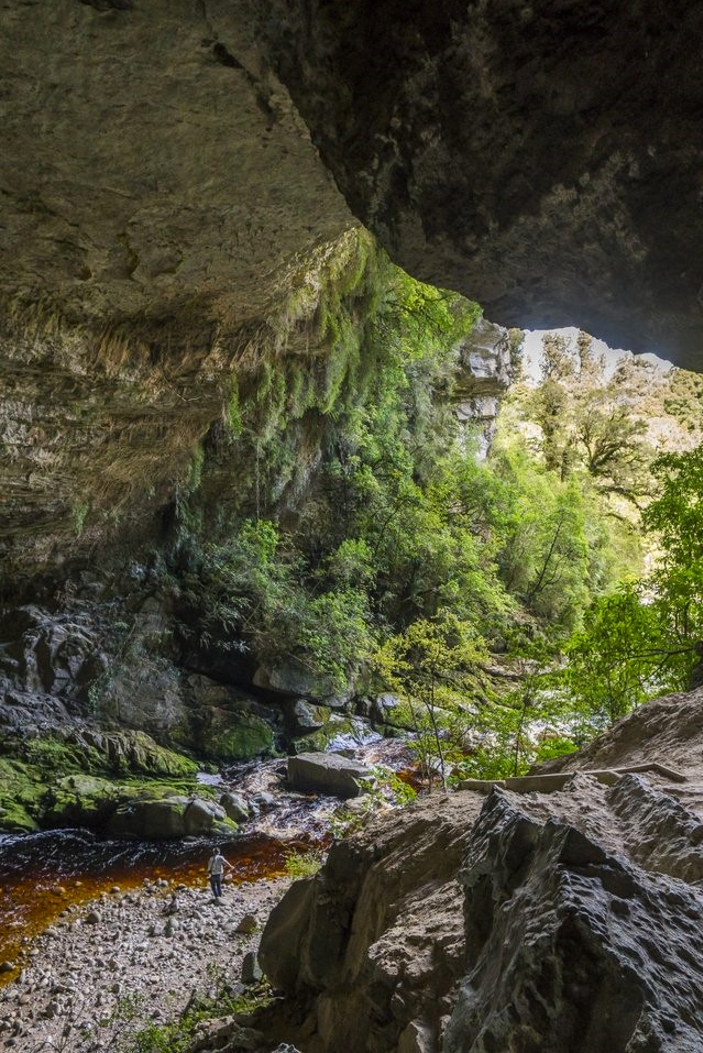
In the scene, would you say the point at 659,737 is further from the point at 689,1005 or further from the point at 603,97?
the point at 603,97

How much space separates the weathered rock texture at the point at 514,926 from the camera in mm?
1465

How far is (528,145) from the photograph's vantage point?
6.21 feet

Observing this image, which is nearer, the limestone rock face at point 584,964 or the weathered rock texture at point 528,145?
the limestone rock face at point 584,964

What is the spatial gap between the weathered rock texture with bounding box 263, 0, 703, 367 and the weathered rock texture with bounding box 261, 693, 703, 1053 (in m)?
1.62

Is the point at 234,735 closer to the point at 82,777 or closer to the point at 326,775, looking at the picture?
the point at 326,775

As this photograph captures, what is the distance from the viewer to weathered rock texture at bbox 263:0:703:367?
1668 millimetres

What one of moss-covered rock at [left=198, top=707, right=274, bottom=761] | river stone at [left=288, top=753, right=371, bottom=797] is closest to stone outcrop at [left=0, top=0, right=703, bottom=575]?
river stone at [left=288, top=753, right=371, bottom=797]

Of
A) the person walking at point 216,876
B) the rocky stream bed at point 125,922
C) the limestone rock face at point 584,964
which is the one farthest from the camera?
the person walking at point 216,876

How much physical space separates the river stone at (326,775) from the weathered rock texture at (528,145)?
10789 millimetres

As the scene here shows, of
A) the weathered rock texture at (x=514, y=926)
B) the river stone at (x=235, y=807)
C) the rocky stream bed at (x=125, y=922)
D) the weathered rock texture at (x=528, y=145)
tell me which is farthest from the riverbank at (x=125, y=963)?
the weathered rock texture at (x=528, y=145)

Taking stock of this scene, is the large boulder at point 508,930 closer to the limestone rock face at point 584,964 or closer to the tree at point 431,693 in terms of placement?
the limestone rock face at point 584,964

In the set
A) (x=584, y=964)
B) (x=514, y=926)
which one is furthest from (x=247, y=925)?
(x=584, y=964)

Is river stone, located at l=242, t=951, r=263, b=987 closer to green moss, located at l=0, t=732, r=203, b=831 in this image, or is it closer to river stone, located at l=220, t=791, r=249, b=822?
river stone, located at l=220, t=791, r=249, b=822

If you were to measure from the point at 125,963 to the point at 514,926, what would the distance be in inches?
253
